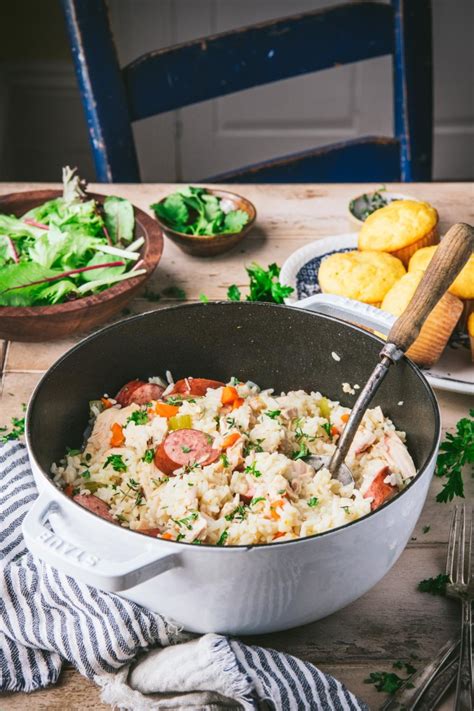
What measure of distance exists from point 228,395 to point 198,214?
0.78 m

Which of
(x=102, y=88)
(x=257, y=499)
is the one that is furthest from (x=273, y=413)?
(x=102, y=88)

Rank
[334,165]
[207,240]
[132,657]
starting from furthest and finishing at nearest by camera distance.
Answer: [334,165] → [207,240] → [132,657]

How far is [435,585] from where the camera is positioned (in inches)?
46.8

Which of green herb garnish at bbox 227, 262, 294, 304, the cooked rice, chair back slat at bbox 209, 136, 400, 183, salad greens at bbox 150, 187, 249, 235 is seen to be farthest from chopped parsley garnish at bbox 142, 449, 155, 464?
chair back slat at bbox 209, 136, 400, 183

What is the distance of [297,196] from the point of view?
2.23 m

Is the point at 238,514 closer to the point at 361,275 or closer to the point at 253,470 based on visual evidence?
the point at 253,470

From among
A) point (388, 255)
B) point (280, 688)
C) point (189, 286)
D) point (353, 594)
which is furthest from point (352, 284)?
point (280, 688)

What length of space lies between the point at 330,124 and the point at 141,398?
3.20m

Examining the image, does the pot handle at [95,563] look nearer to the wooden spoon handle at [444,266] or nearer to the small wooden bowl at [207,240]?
the wooden spoon handle at [444,266]

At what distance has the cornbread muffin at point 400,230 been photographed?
5.89ft

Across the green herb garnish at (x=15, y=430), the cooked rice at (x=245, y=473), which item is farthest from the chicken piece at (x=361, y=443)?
the green herb garnish at (x=15, y=430)

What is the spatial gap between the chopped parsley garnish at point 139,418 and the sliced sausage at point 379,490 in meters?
0.37

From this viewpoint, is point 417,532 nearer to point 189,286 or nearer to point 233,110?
point 189,286

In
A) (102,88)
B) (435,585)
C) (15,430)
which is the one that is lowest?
(435,585)
